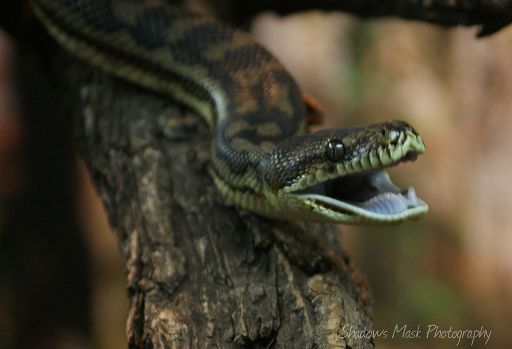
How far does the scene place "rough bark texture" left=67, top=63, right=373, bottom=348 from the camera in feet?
8.97

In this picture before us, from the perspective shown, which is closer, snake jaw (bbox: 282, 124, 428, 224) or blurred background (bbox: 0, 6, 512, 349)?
snake jaw (bbox: 282, 124, 428, 224)

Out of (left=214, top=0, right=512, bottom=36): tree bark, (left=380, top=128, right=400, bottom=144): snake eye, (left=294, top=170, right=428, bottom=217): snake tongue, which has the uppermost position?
(left=214, top=0, right=512, bottom=36): tree bark

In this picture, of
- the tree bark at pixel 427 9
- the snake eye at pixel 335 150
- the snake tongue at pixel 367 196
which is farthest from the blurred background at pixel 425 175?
the snake eye at pixel 335 150

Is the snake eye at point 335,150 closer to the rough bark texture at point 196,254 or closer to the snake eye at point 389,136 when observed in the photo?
the snake eye at point 389,136

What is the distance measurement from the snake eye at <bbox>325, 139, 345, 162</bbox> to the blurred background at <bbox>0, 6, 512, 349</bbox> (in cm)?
385

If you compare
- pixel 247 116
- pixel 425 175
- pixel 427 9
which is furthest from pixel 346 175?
pixel 425 175

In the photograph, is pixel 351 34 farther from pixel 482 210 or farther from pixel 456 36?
pixel 482 210

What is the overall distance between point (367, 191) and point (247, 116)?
Answer: 932 mm

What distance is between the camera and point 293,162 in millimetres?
3123

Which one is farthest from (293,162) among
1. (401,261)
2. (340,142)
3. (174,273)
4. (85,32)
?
(401,261)

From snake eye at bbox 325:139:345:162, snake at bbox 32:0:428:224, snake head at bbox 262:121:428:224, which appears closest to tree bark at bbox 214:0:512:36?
snake at bbox 32:0:428:224

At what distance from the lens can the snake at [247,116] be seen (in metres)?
2.96

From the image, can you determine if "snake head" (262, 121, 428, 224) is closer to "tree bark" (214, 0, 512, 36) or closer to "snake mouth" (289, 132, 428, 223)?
"snake mouth" (289, 132, 428, 223)

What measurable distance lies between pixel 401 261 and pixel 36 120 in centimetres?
420
